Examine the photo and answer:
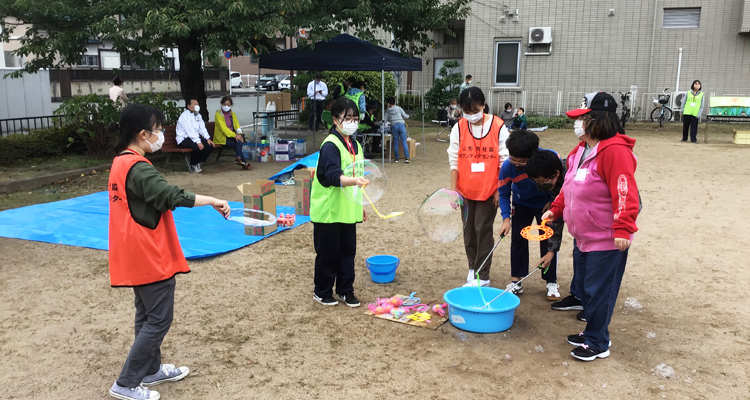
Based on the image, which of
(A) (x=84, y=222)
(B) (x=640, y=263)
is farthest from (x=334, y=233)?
(A) (x=84, y=222)

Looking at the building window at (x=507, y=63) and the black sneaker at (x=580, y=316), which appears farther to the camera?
the building window at (x=507, y=63)

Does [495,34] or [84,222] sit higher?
[495,34]

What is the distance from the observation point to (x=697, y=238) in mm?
6762

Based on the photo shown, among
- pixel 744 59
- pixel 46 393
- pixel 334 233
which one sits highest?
pixel 744 59

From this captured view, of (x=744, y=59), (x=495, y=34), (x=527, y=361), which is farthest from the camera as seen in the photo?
(x=495, y=34)

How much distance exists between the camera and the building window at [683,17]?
18.8m

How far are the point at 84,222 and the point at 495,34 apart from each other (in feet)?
54.2

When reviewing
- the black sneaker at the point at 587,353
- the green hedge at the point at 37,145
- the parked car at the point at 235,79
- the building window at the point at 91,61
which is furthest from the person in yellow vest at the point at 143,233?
the parked car at the point at 235,79

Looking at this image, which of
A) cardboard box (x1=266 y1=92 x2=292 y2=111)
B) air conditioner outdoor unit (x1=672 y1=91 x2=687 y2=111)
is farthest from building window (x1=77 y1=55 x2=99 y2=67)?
air conditioner outdoor unit (x1=672 y1=91 x2=687 y2=111)

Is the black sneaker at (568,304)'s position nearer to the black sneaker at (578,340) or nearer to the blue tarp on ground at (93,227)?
the black sneaker at (578,340)

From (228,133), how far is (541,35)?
12323 mm

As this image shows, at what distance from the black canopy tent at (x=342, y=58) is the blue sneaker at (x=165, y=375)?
884 cm

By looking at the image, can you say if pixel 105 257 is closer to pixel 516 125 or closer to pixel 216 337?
pixel 216 337

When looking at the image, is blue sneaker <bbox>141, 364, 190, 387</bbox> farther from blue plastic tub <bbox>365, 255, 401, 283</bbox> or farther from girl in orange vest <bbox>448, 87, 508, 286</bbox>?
girl in orange vest <bbox>448, 87, 508, 286</bbox>
